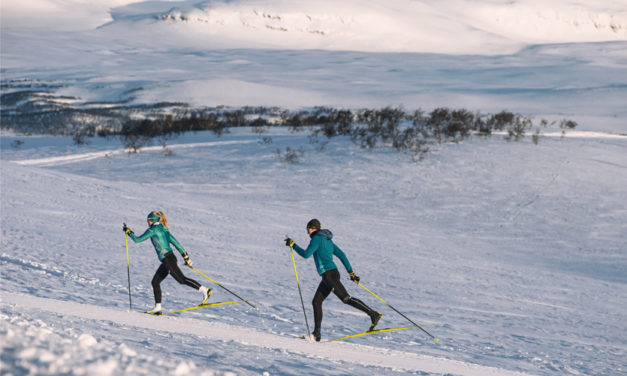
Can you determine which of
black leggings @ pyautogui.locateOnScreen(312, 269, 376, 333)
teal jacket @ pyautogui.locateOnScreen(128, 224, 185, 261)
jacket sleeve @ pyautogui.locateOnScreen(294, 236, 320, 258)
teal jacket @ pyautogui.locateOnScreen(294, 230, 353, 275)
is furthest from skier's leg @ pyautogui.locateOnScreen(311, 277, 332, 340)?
teal jacket @ pyautogui.locateOnScreen(128, 224, 185, 261)

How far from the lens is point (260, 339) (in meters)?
5.60

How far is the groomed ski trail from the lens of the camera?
521 centimetres

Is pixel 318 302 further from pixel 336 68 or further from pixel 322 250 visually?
pixel 336 68

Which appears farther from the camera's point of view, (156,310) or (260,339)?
(156,310)

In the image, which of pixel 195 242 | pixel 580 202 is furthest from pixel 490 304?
pixel 580 202

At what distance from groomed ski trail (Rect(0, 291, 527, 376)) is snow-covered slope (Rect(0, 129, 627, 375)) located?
0.04 m

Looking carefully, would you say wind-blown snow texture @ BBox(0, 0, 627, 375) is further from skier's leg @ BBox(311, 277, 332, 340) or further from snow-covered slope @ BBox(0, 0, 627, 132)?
snow-covered slope @ BBox(0, 0, 627, 132)

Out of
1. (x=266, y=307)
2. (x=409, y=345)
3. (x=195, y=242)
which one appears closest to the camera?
(x=409, y=345)

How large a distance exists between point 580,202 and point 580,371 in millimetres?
12639

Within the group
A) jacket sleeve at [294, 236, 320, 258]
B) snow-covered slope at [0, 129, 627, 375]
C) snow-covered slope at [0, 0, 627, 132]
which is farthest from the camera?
snow-covered slope at [0, 0, 627, 132]

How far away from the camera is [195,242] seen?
1145cm

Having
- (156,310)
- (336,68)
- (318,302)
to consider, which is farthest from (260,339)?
(336,68)

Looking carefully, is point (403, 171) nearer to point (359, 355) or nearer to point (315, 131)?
point (315, 131)

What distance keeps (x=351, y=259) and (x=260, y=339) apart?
5715 mm
